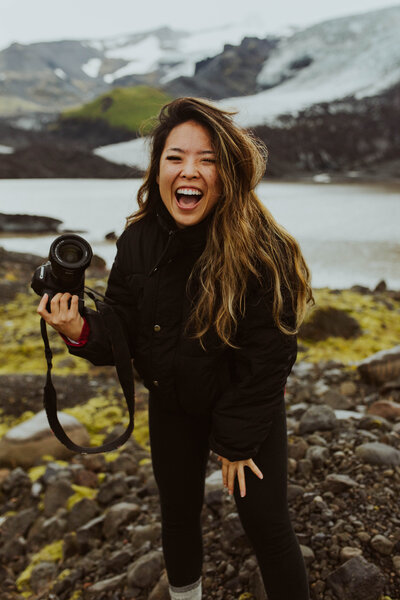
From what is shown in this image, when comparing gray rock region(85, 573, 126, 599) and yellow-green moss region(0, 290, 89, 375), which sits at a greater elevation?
yellow-green moss region(0, 290, 89, 375)

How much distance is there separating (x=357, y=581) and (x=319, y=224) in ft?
53.9

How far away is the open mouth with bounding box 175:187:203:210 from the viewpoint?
1.48 metres

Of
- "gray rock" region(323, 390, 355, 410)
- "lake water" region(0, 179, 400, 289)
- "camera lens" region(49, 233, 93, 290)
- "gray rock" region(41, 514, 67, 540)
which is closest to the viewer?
"camera lens" region(49, 233, 93, 290)

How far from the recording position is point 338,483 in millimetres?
2352

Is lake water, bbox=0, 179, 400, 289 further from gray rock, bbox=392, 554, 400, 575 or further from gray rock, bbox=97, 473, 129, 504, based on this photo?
gray rock, bbox=392, 554, 400, 575

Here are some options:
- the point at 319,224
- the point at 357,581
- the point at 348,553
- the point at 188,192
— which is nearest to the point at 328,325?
the point at 348,553

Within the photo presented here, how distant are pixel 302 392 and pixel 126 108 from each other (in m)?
75.4

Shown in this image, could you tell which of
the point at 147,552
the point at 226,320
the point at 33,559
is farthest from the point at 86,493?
the point at 226,320

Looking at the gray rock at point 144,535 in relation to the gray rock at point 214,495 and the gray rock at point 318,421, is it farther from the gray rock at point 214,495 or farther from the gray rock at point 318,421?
the gray rock at point 318,421

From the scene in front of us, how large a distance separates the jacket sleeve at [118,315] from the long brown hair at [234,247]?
24 centimetres

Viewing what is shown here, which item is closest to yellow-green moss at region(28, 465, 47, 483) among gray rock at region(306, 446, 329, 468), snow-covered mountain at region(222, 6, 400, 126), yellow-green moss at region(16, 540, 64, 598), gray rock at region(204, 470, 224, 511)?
yellow-green moss at region(16, 540, 64, 598)

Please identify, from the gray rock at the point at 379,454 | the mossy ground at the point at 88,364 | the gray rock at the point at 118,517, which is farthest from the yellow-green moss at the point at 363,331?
the gray rock at the point at 118,517

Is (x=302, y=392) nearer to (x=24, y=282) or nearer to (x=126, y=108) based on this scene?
(x=24, y=282)

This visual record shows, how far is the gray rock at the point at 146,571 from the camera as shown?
2.13 metres
